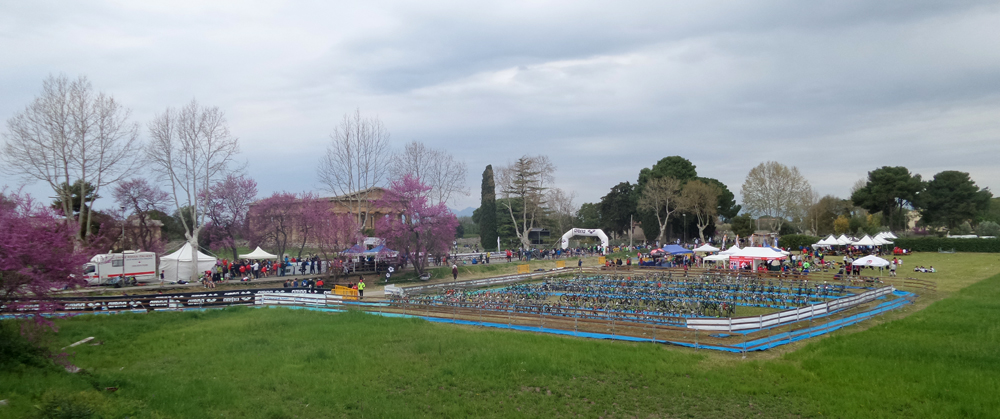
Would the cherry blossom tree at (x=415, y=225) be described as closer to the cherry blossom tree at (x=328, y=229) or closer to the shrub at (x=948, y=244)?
the cherry blossom tree at (x=328, y=229)

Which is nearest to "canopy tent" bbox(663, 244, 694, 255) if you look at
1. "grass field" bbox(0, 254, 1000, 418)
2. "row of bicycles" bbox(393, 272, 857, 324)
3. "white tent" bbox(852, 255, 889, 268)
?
"row of bicycles" bbox(393, 272, 857, 324)

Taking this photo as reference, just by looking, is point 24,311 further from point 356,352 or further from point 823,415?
point 823,415

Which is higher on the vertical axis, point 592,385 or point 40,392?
point 40,392

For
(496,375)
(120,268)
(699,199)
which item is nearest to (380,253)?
(120,268)

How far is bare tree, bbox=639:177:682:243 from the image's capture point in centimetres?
7031

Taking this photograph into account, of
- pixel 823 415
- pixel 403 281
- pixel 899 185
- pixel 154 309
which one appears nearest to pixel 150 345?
pixel 154 309

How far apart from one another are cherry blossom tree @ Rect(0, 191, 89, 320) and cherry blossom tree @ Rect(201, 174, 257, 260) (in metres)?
33.9

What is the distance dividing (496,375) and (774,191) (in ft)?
226

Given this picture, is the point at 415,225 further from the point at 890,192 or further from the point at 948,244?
the point at 890,192

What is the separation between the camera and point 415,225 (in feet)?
131

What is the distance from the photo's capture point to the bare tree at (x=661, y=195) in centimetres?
7031

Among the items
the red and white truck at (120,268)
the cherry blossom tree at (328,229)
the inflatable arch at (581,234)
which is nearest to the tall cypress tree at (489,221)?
the inflatable arch at (581,234)

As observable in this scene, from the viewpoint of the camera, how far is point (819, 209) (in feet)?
271

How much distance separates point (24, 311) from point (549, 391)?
12.0m
